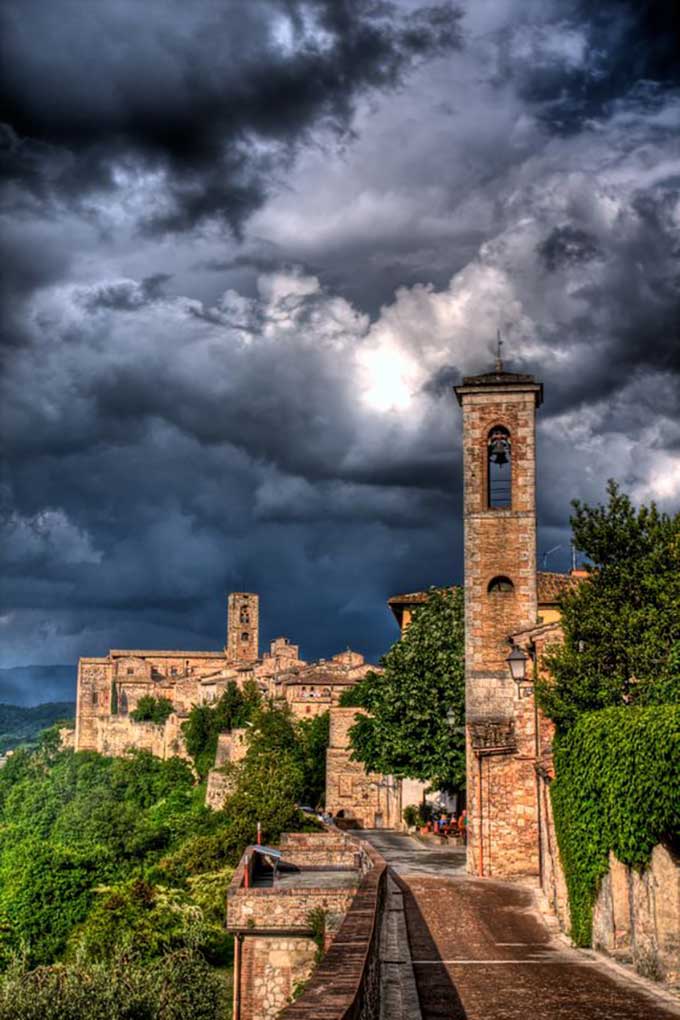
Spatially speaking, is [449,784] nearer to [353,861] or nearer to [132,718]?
[353,861]

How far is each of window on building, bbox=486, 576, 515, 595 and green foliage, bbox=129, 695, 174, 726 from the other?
7767 cm

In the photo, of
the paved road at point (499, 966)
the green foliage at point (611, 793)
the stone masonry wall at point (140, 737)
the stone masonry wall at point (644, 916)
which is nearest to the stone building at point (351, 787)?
the paved road at point (499, 966)

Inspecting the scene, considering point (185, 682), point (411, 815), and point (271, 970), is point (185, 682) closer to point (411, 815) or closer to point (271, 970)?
point (411, 815)

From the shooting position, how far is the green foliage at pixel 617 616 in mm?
20547

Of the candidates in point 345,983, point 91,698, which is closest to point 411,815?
point 345,983

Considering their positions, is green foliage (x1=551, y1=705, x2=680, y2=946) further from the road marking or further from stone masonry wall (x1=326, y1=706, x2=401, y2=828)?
stone masonry wall (x1=326, y1=706, x2=401, y2=828)

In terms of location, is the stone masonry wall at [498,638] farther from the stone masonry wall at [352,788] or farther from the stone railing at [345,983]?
the stone masonry wall at [352,788]

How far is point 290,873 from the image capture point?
29.3m

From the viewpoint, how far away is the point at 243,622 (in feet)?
507

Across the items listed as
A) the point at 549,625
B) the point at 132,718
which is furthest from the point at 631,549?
the point at 132,718

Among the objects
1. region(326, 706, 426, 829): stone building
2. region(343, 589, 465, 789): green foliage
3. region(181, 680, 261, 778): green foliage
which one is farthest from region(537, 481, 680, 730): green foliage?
region(181, 680, 261, 778): green foliage

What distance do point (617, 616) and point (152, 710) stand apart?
9102 cm

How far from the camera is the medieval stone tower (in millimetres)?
153500

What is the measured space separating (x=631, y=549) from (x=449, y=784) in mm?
14779
